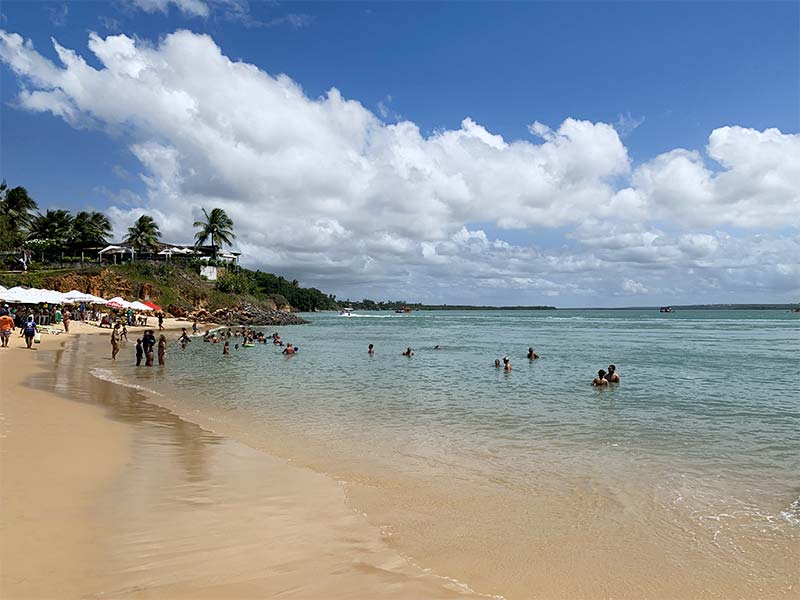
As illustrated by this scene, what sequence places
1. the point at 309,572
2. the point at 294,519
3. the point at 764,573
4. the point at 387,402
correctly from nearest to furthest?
the point at 309,572 < the point at 764,573 < the point at 294,519 < the point at 387,402

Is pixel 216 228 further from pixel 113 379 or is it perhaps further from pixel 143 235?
pixel 113 379

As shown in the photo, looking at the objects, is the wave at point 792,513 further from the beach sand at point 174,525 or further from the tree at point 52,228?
Answer: the tree at point 52,228

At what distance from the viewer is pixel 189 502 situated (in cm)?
647

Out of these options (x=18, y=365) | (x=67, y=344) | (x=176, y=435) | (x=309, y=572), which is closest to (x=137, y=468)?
(x=176, y=435)

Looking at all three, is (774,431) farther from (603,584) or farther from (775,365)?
(775,365)

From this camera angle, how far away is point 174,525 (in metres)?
5.70

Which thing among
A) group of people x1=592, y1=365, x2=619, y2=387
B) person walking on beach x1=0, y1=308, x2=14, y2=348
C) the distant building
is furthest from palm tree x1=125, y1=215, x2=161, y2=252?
group of people x1=592, y1=365, x2=619, y2=387

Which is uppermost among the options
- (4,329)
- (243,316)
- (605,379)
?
(243,316)

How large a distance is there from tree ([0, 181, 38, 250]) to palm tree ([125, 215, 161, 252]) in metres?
12.3

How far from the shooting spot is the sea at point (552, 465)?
5.30 metres

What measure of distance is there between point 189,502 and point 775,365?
2934 cm

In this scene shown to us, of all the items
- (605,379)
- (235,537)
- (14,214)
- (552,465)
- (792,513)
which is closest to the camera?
(235,537)

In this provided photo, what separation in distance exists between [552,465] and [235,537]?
5719mm

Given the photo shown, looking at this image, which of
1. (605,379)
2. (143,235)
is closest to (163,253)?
(143,235)
